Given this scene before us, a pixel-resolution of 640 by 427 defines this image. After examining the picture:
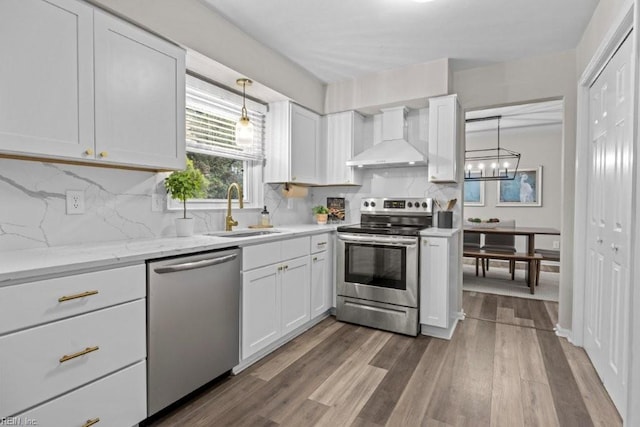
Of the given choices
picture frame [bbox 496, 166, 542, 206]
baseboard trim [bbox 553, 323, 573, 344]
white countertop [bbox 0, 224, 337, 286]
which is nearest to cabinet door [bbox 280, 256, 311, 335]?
white countertop [bbox 0, 224, 337, 286]

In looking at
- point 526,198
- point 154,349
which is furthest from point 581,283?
point 526,198

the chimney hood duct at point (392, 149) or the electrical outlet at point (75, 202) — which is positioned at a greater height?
the chimney hood duct at point (392, 149)

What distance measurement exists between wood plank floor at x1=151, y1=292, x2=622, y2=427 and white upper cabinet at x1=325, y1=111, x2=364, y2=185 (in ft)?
5.33

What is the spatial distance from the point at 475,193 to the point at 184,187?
6318 mm

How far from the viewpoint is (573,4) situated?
2254mm

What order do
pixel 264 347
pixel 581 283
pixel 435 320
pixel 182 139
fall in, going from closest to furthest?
pixel 182 139, pixel 264 347, pixel 581 283, pixel 435 320

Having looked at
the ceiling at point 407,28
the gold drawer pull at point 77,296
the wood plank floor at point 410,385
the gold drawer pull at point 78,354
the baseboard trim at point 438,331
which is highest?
the ceiling at point 407,28

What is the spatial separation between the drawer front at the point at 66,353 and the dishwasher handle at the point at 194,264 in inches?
7.2

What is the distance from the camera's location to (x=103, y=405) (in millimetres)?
1495

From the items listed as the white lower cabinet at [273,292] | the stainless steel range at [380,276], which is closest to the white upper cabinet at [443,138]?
the stainless steel range at [380,276]

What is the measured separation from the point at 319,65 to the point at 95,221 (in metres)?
2.37

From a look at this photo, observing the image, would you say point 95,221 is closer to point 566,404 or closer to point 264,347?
point 264,347

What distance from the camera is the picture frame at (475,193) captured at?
6.93 m

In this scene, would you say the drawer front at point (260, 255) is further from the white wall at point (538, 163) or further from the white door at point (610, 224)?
the white wall at point (538, 163)
